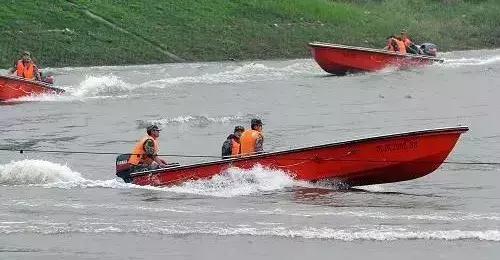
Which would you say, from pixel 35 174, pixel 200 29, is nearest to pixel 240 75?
pixel 200 29

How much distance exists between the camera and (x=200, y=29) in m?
55.8

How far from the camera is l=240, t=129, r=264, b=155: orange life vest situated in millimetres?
20891

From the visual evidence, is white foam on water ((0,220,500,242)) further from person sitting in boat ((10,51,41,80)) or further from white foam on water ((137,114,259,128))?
person sitting in boat ((10,51,41,80))

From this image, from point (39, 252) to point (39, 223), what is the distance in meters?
1.91

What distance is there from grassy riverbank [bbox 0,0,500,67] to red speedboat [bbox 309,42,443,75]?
11.0 m

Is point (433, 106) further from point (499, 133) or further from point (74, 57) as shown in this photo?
point (74, 57)

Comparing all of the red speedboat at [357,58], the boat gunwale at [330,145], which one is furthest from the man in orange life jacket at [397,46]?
the boat gunwale at [330,145]

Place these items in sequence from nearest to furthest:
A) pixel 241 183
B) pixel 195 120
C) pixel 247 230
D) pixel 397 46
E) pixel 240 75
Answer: pixel 247 230, pixel 241 183, pixel 195 120, pixel 397 46, pixel 240 75

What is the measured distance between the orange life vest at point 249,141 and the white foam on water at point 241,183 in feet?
1.52

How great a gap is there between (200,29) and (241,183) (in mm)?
35657

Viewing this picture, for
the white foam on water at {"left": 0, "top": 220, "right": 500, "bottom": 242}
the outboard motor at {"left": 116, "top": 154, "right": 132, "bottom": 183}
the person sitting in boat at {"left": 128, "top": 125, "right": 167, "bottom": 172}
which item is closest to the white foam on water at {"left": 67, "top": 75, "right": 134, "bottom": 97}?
the outboard motor at {"left": 116, "top": 154, "right": 132, "bottom": 183}

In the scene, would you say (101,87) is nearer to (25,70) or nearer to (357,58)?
(25,70)

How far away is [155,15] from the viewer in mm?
56625

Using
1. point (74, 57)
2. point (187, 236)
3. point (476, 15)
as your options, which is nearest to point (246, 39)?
point (74, 57)
